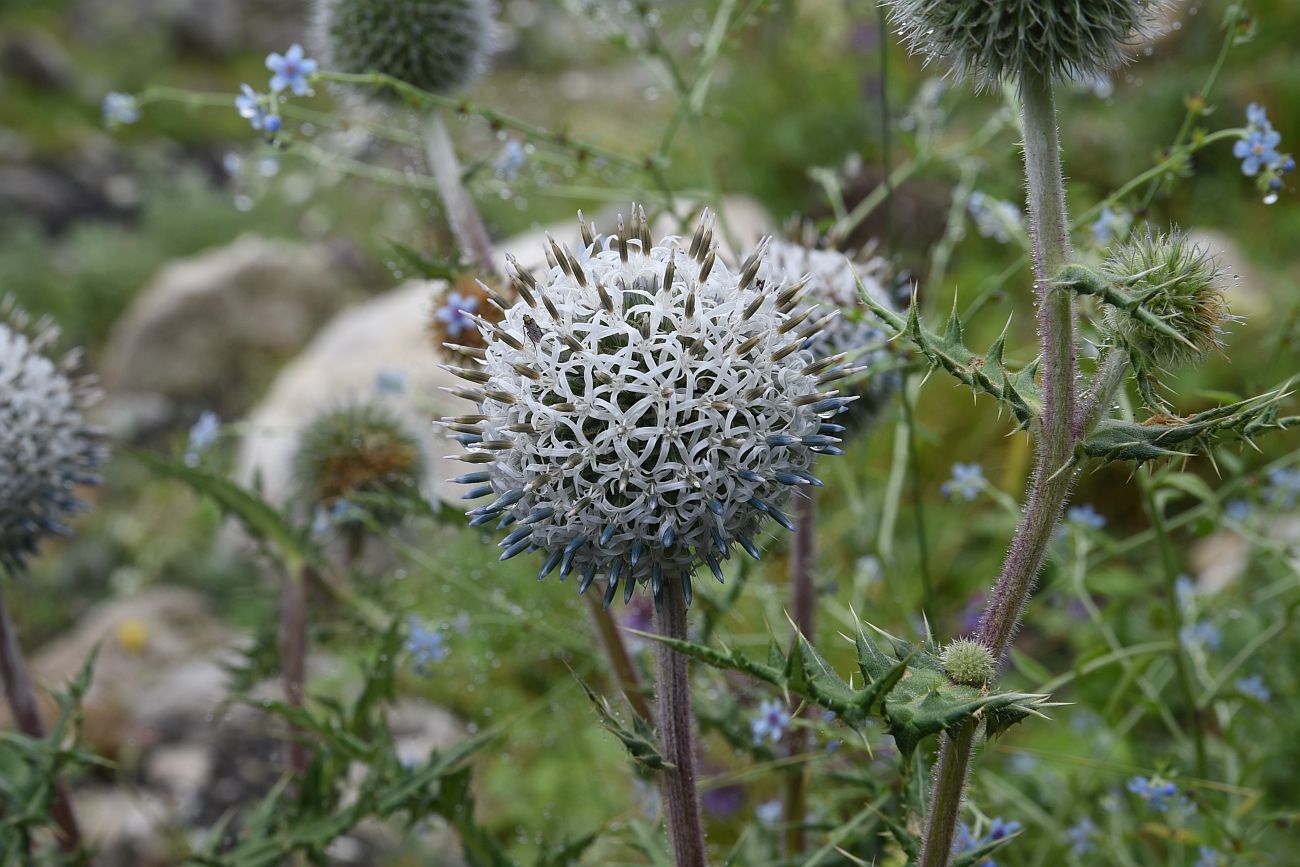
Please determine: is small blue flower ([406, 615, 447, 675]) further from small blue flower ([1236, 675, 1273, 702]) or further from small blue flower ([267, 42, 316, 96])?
small blue flower ([1236, 675, 1273, 702])

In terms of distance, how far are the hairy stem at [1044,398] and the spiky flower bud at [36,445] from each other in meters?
2.26

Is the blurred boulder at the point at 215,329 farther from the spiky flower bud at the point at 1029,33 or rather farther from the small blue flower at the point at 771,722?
the spiky flower bud at the point at 1029,33

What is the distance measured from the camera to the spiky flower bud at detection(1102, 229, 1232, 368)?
1569 mm

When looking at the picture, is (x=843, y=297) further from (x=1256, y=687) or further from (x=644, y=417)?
(x=1256, y=687)

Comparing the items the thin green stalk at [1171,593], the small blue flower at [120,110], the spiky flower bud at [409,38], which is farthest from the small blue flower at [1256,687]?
the small blue flower at [120,110]

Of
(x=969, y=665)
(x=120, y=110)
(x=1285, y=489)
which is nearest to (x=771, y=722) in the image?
(x=969, y=665)

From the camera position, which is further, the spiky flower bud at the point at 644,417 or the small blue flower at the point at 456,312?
the small blue flower at the point at 456,312

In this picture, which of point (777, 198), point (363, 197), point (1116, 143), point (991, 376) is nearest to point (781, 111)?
point (777, 198)

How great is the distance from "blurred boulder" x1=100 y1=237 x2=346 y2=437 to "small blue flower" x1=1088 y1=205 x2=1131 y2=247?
7.87 m

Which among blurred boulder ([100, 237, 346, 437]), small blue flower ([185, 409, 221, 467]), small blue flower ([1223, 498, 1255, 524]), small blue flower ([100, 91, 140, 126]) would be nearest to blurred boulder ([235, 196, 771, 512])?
blurred boulder ([100, 237, 346, 437])

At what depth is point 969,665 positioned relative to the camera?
5.04 ft

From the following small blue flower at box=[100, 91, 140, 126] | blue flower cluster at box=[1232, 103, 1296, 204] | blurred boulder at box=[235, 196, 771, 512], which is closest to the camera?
blue flower cluster at box=[1232, 103, 1296, 204]

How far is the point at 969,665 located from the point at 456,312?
1383 mm

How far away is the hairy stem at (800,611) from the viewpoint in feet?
8.38
